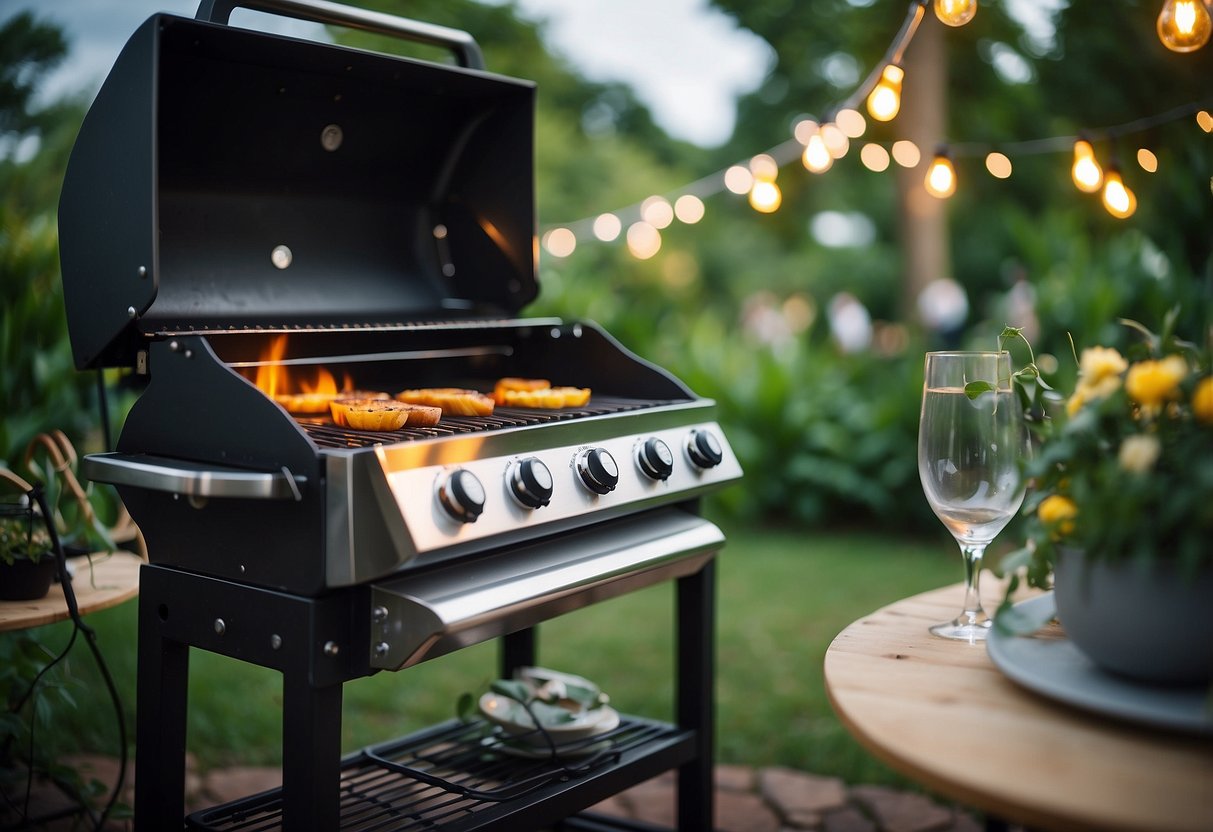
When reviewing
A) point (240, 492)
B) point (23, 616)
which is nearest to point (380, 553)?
point (240, 492)

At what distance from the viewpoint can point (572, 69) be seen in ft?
76.8

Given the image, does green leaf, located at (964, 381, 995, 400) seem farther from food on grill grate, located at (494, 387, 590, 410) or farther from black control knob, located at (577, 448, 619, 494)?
food on grill grate, located at (494, 387, 590, 410)

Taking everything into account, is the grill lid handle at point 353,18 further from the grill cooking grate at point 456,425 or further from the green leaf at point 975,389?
the green leaf at point 975,389

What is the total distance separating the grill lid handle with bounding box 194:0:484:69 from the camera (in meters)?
1.98

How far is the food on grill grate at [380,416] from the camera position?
5.81 feet

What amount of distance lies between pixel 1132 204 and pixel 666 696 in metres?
2.19

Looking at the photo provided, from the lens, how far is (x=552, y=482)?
1.76 meters

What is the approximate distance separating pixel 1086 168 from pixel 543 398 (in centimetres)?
133

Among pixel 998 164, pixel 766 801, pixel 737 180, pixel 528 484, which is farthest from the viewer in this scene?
pixel 737 180

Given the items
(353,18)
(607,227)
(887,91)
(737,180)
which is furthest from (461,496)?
(607,227)

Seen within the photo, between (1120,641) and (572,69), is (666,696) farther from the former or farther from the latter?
(572,69)

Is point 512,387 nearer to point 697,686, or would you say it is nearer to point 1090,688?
point 697,686

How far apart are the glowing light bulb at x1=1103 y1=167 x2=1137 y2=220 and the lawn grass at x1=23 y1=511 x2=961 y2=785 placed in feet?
5.25

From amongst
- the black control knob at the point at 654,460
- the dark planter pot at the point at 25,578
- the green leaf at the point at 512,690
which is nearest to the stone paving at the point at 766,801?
the green leaf at the point at 512,690
